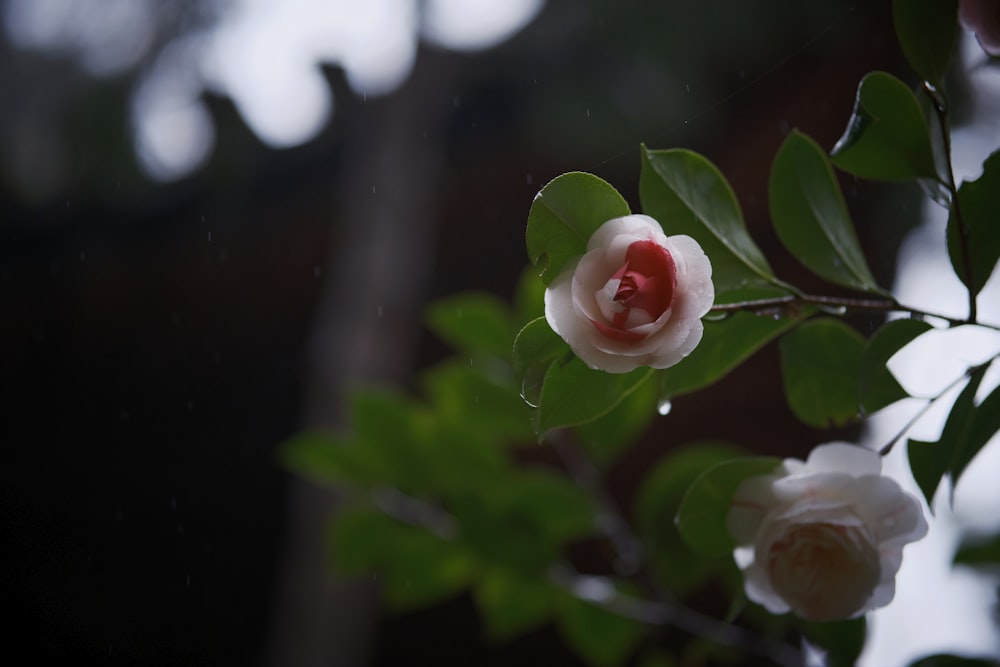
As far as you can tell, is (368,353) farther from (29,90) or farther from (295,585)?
(29,90)

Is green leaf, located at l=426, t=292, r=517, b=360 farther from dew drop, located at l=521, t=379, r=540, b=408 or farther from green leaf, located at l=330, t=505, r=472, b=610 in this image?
dew drop, located at l=521, t=379, r=540, b=408

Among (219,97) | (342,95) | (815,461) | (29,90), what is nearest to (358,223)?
(342,95)

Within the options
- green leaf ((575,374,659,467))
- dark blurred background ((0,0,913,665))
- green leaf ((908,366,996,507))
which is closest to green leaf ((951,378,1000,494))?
green leaf ((908,366,996,507))

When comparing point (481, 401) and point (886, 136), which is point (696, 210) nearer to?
point (886, 136)

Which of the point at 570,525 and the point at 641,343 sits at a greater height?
the point at 641,343

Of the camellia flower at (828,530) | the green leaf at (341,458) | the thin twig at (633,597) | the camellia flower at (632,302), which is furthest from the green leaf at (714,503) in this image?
the green leaf at (341,458)
